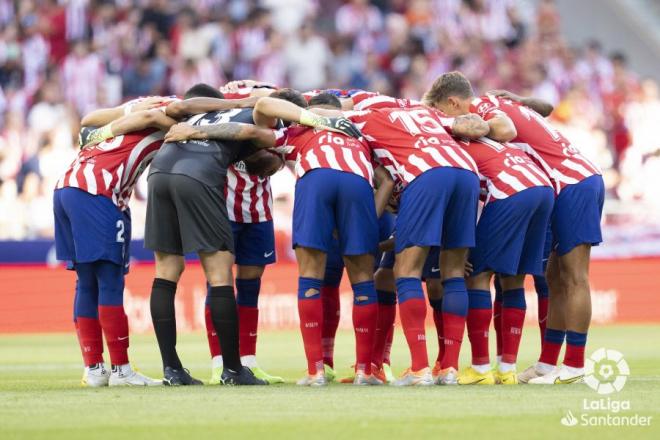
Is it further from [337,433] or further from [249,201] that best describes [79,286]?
[337,433]

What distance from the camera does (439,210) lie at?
10.1m

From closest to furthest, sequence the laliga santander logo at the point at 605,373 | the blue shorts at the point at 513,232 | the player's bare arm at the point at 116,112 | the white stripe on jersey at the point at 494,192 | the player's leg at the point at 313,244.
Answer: the laliga santander logo at the point at 605,373
the player's leg at the point at 313,244
the blue shorts at the point at 513,232
the white stripe on jersey at the point at 494,192
the player's bare arm at the point at 116,112

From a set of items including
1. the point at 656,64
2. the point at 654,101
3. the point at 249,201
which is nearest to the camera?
the point at 249,201

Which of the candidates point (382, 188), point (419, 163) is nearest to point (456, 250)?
point (419, 163)

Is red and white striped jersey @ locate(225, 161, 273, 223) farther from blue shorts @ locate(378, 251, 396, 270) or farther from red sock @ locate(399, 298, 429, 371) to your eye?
red sock @ locate(399, 298, 429, 371)

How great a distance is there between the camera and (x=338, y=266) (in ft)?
38.4

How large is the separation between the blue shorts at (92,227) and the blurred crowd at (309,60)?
9.57m

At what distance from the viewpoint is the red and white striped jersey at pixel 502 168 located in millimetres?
10531

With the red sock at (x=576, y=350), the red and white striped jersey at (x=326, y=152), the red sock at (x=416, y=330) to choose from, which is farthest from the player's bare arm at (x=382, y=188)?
the red sock at (x=576, y=350)

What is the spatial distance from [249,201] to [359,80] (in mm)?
13510

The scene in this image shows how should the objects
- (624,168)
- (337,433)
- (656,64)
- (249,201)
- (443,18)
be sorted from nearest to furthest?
1. (337,433)
2. (249,201)
3. (624,168)
4. (443,18)
5. (656,64)

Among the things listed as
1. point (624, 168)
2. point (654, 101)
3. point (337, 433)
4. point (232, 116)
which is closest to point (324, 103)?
point (232, 116)

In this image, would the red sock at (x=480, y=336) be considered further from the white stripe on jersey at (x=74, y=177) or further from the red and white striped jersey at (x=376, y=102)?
the white stripe on jersey at (x=74, y=177)

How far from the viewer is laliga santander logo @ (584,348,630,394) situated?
384 inches
